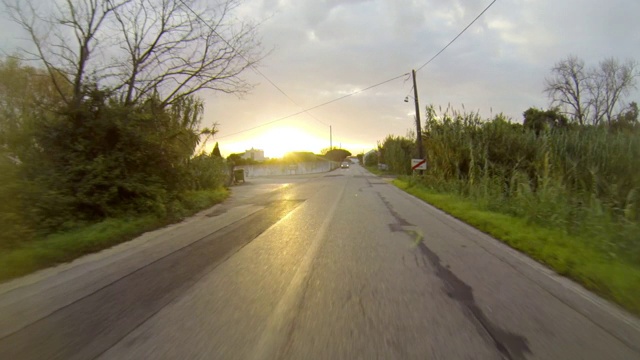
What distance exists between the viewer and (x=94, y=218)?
10062 mm

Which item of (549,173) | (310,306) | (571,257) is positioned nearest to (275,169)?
(549,173)

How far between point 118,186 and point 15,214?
299cm

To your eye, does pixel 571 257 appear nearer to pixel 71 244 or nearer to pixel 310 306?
pixel 310 306

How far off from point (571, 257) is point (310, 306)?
4.20 meters

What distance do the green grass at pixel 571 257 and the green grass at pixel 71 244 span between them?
7.72 meters

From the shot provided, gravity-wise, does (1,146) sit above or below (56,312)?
above

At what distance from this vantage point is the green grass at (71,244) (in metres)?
6.34

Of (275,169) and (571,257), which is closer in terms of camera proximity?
(571,257)

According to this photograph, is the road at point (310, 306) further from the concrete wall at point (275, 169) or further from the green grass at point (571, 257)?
the concrete wall at point (275, 169)

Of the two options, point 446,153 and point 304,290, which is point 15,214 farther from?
point 446,153

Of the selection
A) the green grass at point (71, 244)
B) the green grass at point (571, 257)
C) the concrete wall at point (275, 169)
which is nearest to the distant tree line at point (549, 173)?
the green grass at point (571, 257)

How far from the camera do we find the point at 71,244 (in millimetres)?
7523

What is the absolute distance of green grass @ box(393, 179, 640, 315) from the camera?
489 centimetres

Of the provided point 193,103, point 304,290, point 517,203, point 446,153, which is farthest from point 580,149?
point 193,103
